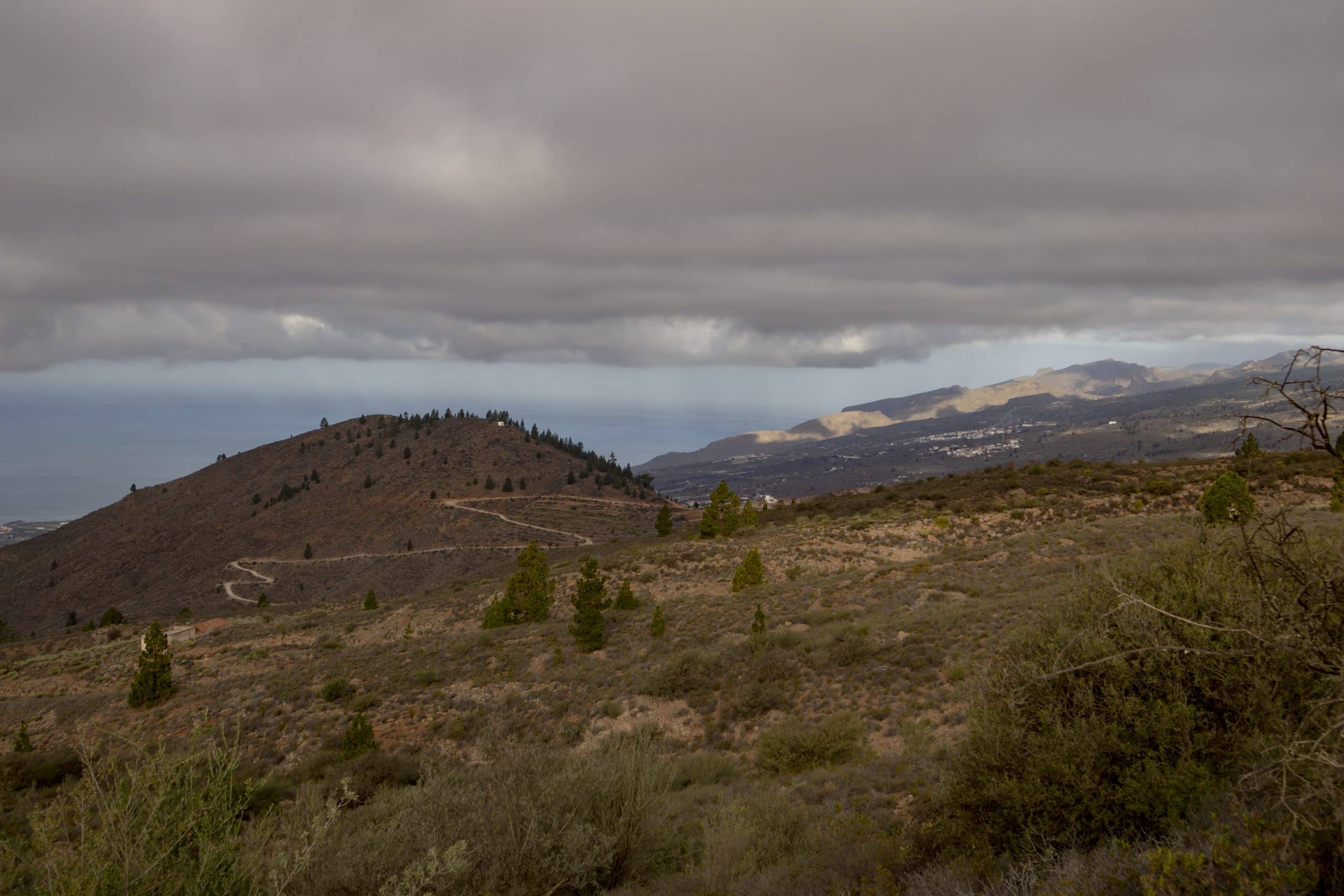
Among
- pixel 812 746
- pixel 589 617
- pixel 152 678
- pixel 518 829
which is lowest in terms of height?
pixel 812 746

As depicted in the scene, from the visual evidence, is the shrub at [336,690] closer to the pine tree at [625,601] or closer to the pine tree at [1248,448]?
the pine tree at [625,601]

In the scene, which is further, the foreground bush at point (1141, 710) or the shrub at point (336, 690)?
the shrub at point (336, 690)

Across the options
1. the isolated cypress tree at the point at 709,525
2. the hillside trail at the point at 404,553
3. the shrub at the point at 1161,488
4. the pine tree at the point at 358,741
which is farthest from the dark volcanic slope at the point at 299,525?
the shrub at the point at 1161,488

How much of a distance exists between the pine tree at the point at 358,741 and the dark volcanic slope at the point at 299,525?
5498 cm

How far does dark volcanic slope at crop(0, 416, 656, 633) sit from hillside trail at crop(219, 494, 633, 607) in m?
1.03

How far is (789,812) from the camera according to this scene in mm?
9680

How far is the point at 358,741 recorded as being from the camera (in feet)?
53.8

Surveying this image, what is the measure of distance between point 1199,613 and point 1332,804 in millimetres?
2935

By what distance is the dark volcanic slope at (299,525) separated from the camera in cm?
7931

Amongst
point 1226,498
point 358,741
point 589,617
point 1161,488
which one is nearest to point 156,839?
point 358,741

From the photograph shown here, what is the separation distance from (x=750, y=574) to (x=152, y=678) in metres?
25.1

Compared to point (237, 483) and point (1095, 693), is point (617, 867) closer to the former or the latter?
point (1095, 693)

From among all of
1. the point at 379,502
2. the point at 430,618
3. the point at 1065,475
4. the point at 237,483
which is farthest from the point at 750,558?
the point at 237,483

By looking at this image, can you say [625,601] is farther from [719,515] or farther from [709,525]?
[719,515]
